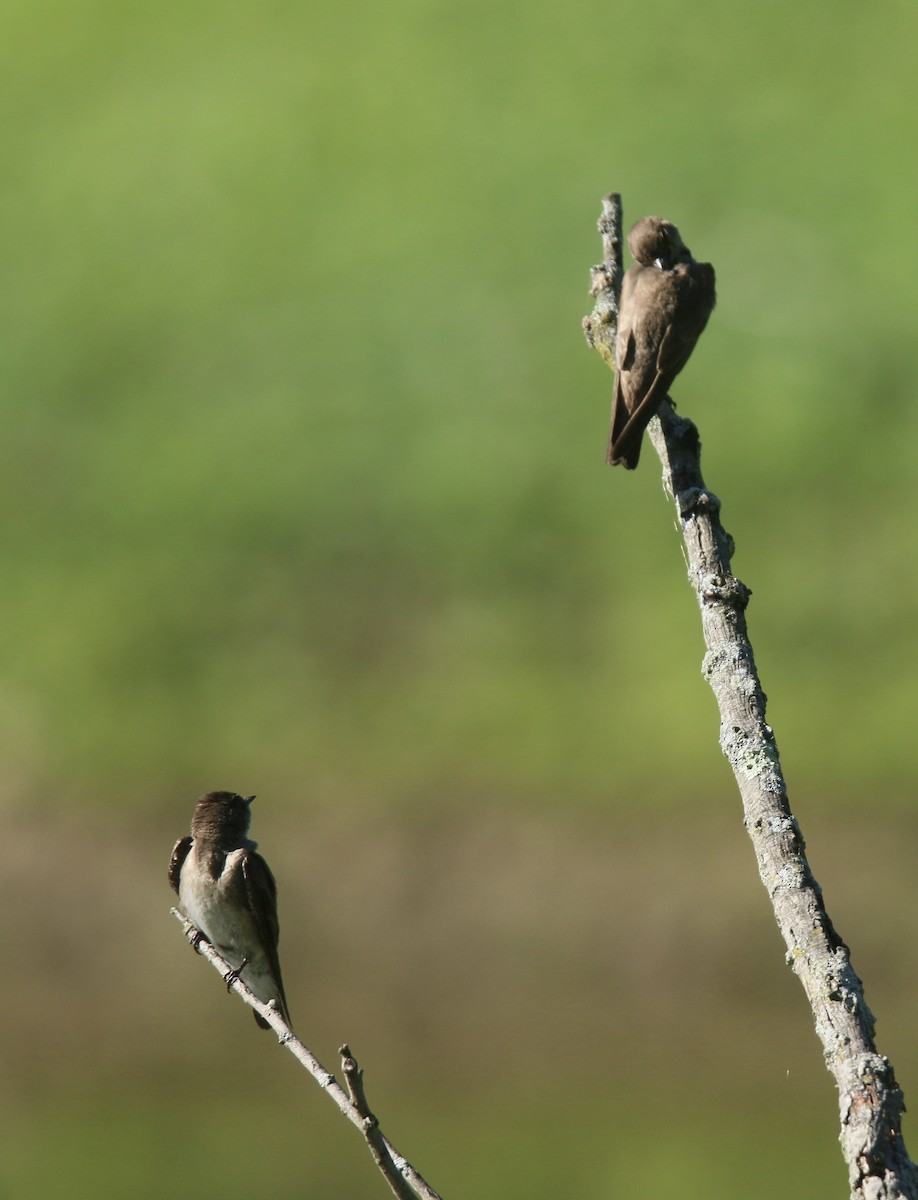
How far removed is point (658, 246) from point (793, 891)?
335cm

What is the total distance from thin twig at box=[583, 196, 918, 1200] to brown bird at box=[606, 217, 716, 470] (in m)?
1.28

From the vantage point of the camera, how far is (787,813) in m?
3.00

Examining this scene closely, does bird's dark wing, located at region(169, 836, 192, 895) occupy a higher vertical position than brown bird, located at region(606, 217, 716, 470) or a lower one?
lower

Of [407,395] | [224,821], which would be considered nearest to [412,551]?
[407,395]

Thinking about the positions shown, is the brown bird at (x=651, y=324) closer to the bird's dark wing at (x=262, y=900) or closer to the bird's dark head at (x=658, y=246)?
the bird's dark head at (x=658, y=246)

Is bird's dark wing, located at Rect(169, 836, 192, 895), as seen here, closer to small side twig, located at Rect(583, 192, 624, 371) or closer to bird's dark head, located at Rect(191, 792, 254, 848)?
bird's dark head, located at Rect(191, 792, 254, 848)

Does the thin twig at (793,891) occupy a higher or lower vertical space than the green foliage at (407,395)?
lower

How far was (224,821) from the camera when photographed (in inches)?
235

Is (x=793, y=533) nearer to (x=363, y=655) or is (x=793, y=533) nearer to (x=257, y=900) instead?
(x=363, y=655)

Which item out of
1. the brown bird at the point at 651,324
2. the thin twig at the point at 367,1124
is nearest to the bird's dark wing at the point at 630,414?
the brown bird at the point at 651,324

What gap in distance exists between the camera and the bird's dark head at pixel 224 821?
19.1 ft

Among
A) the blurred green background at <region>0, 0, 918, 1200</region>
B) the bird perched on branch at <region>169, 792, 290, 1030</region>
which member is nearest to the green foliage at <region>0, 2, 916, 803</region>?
the blurred green background at <region>0, 0, 918, 1200</region>

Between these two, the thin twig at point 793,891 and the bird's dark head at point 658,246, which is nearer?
the thin twig at point 793,891

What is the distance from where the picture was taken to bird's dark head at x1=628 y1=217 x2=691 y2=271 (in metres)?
5.83
